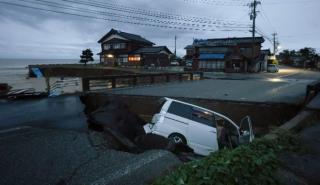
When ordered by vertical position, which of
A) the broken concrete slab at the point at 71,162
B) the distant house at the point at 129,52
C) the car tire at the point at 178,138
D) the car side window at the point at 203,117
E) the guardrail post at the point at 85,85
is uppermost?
the distant house at the point at 129,52

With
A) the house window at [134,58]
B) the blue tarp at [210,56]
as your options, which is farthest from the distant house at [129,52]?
the blue tarp at [210,56]

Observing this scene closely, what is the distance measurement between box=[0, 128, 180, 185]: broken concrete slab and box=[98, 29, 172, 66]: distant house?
56.8m

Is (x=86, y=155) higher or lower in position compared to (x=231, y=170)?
lower

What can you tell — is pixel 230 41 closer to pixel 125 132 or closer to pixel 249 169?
pixel 125 132

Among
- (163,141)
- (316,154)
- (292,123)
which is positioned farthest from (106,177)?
(292,123)

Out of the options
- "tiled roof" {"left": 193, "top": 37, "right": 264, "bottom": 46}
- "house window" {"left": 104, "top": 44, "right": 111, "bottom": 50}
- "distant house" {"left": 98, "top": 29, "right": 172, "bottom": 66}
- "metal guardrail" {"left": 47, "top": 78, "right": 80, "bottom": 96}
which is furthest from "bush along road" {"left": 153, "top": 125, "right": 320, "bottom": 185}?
"house window" {"left": 104, "top": 44, "right": 111, "bottom": 50}

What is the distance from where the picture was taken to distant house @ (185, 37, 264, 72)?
48688mm

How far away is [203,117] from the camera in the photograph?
7527mm

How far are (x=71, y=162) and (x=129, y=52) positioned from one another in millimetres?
61443

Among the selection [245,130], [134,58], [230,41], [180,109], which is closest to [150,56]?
[134,58]

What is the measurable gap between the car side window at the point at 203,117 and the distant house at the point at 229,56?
4309 centimetres

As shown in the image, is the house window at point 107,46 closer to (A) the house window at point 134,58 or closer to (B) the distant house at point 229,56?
(A) the house window at point 134,58

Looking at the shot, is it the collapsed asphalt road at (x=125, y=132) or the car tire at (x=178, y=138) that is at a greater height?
the collapsed asphalt road at (x=125, y=132)

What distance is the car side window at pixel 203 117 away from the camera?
7336 mm
